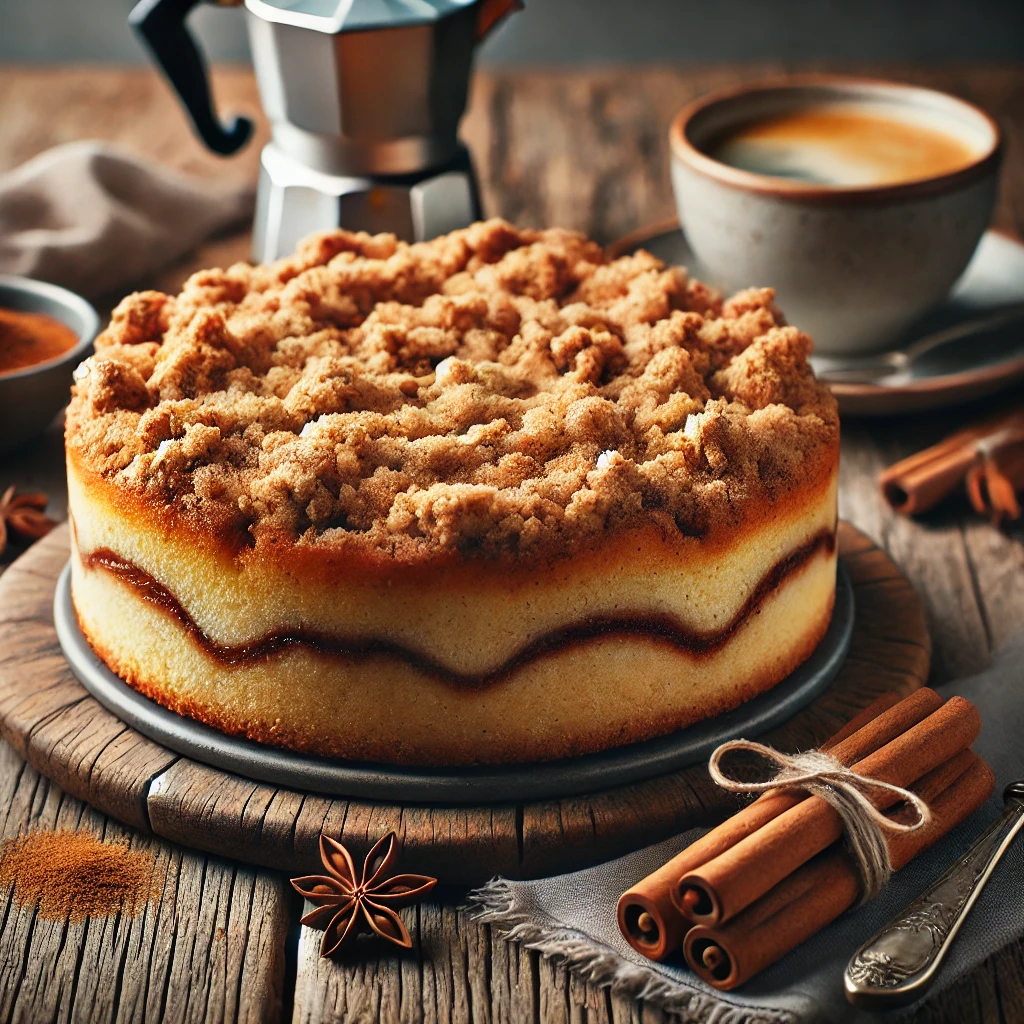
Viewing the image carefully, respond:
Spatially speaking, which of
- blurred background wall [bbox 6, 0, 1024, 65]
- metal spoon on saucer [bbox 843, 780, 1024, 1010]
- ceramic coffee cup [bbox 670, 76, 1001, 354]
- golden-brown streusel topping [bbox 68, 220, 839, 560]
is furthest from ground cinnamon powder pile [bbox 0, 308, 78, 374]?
blurred background wall [bbox 6, 0, 1024, 65]

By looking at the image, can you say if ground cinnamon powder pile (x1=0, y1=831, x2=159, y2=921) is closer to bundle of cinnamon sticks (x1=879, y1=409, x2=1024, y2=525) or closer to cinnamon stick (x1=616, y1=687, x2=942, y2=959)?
cinnamon stick (x1=616, y1=687, x2=942, y2=959)

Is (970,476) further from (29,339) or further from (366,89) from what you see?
(29,339)

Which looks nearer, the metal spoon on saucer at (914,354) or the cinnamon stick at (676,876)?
the cinnamon stick at (676,876)

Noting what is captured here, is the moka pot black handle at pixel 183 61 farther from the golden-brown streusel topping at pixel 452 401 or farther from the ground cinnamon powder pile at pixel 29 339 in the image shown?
the golden-brown streusel topping at pixel 452 401

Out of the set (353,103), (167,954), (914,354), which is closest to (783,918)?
(167,954)

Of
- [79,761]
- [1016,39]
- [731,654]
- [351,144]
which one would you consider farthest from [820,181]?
[1016,39]

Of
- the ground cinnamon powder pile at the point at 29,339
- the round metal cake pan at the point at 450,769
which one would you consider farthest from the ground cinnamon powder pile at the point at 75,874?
the ground cinnamon powder pile at the point at 29,339

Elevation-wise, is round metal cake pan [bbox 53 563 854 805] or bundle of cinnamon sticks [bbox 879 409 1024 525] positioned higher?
round metal cake pan [bbox 53 563 854 805]
